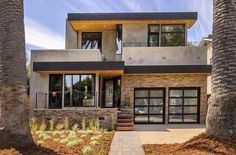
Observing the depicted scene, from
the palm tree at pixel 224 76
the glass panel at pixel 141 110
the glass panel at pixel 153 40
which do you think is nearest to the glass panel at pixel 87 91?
the glass panel at pixel 141 110

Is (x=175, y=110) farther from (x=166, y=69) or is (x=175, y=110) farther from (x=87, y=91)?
(x=87, y=91)

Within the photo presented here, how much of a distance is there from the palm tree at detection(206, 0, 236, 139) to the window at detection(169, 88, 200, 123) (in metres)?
12.9

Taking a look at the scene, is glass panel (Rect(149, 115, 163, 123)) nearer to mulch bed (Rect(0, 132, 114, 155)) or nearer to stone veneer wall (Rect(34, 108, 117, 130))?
stone veneer wall (Rect(34, 108, 117, 130))

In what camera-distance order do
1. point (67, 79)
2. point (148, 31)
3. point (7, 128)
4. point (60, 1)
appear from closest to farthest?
point (7, 128), point (60, 1), point (67, 79), point (148, 31)

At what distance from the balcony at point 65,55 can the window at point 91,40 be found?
3.89 m

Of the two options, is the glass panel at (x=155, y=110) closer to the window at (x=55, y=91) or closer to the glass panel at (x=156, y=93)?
the glass panel at (x=156, y=93)

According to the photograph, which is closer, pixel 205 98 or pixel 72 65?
pixel 72 65

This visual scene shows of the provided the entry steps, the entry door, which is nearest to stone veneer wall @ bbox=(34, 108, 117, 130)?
the entry steps

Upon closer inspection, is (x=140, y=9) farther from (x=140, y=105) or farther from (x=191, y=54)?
(x=140, y=105)

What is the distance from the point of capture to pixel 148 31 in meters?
23.4

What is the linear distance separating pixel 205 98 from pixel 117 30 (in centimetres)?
825

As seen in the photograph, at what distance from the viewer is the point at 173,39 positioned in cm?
2344

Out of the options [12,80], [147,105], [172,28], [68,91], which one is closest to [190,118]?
[147,105]

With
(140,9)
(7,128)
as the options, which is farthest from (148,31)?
(7,128)
